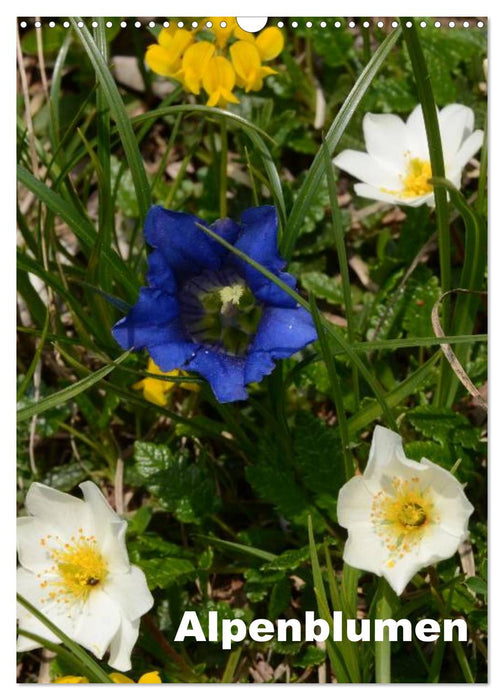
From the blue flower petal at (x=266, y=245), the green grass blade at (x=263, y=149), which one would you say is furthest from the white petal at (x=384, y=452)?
the green grass blade at (x=263, y=149)

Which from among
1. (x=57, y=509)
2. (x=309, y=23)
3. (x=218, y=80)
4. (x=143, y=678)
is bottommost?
→ (x=143, y=678)

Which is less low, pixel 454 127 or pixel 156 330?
pixel 454 127

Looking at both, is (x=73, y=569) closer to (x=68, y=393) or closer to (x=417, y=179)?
(x=68, y=393)

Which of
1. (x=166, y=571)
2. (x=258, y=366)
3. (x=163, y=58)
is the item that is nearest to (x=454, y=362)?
(x=258, y=366)

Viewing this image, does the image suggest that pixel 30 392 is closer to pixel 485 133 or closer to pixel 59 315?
pixel 59 315

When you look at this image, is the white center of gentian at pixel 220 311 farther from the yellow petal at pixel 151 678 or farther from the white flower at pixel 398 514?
the yellow petal at pixel 151 678

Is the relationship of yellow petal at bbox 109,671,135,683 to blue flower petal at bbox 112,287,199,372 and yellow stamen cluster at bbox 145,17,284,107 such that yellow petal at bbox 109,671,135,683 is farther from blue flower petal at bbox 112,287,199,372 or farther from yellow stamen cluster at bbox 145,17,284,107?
yellow stamen cluster at bbox 145,17,284,107

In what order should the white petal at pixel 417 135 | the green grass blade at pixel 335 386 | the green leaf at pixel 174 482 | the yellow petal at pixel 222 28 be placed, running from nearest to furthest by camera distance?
the green grass blade at pixel 335 386, the yellow petal at pixel 222 28, the green leaf at pixel 174 482, the white petal at pixel 417 135
